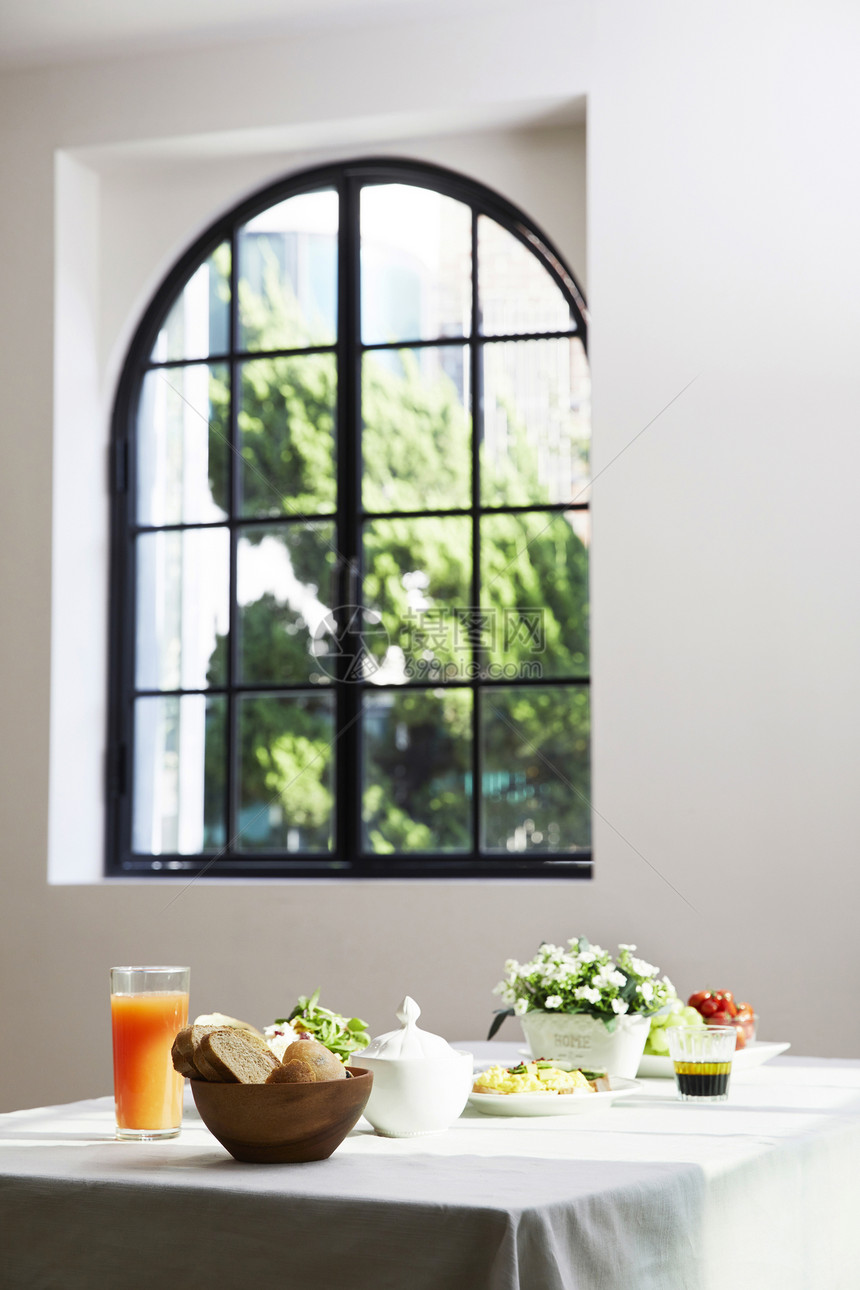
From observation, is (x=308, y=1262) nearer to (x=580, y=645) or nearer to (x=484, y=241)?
(x=580, y=645)

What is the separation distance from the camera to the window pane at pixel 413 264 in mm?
3225

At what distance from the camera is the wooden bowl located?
3.50 ft

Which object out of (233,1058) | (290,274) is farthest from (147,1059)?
(290,274)

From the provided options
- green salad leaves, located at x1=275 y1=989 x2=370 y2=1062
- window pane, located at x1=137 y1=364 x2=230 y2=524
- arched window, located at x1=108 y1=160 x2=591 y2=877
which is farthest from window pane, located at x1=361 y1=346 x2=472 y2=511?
green salad leaves, located at x1=275 y1=989 x2=370 y2=1062

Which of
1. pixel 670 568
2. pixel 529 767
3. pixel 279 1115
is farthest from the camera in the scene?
pixel 529 767

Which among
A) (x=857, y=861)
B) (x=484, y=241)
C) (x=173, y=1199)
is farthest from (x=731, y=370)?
(x=173, y=1199)

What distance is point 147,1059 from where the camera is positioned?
47.2 inches

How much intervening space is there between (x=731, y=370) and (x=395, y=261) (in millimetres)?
892

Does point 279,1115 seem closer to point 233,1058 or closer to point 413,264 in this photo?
point 233,1058

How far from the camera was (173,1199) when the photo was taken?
1.00 metres

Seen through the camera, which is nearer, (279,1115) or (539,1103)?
(279,1115)

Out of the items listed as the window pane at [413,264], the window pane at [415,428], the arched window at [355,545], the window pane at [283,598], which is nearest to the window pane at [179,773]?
the arched window at [355,545]

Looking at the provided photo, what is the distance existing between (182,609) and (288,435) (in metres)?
0.48

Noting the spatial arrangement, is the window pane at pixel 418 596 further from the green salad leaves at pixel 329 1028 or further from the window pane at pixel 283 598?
the green salad leaves at pixel 329 1028
